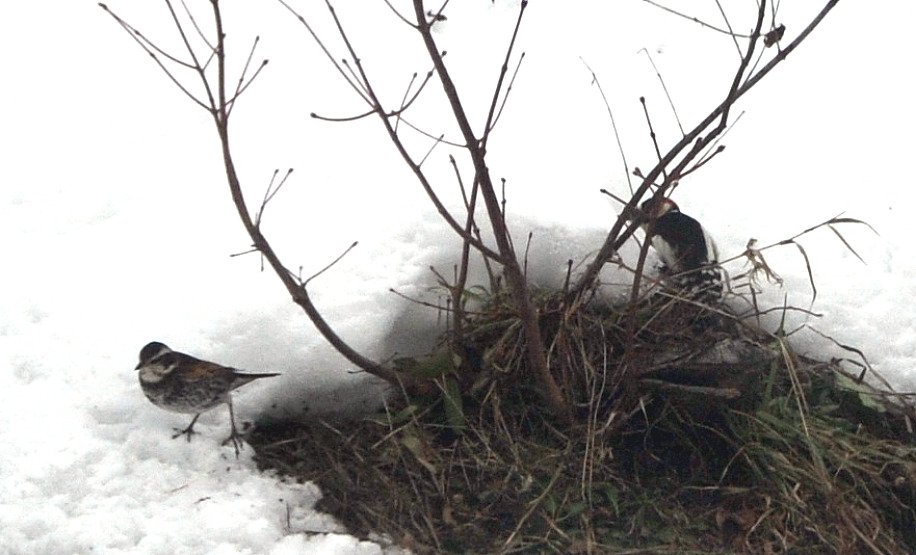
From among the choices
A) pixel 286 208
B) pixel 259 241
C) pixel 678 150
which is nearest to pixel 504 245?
pixel 678 150

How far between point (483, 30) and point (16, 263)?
2.28 m

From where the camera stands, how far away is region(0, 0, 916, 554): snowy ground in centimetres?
271

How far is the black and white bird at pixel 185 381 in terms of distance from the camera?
2668 mm

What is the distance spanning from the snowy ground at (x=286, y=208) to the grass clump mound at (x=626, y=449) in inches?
6.0

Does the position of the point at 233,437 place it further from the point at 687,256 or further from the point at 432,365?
the point at 687,256

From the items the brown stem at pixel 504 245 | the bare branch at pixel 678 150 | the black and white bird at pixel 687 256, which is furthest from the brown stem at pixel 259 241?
the black and white bird at pixel 687 256

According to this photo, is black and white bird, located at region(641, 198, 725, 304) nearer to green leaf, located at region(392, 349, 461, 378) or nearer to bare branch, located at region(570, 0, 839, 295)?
bare branch, located at region(570, 0, 839, 295)

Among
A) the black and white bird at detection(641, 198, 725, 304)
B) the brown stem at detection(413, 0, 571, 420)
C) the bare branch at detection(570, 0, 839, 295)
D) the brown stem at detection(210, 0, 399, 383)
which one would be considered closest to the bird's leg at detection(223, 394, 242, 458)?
the brown stem at detection(210, 0, 399, 383)

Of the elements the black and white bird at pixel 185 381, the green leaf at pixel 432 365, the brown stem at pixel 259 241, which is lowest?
the black and white bird at pixel 185 381

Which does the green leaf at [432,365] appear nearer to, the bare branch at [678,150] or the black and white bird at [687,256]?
the bare branch at [678,150]

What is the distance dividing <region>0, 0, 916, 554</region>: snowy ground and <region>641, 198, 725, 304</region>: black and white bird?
0.58 ft

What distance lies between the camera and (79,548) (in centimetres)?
249

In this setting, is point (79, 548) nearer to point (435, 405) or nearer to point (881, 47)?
point (435, 405)

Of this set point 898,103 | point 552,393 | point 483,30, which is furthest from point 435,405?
point 898,103
